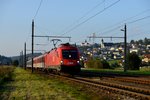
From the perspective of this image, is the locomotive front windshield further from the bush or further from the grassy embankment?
the bush

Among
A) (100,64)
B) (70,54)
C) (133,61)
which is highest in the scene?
(70,54)

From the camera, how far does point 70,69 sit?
39.3 metres

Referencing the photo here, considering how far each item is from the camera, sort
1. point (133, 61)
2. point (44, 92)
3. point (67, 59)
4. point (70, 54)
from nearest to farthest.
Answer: point (44, 92) < point (67, 59) < point (70, 54) < point (133, 61)

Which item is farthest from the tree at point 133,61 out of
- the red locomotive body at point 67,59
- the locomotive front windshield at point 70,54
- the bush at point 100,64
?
the locomotive front windshield at point 70,54

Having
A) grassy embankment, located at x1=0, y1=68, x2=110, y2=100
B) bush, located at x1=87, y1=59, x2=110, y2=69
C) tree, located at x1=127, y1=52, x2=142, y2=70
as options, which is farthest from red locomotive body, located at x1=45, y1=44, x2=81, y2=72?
bush, located at x1=87, y1=59, x2=110, y2=69

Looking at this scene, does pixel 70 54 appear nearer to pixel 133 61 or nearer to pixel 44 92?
pixel 44 92

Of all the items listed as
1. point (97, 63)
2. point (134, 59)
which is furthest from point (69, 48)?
point (97, 63)

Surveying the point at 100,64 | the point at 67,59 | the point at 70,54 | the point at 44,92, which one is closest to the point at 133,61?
the point at 100,64

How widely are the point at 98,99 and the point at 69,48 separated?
A: 1004 inches

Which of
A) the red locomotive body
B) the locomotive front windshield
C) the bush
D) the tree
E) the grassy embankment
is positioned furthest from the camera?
the bush

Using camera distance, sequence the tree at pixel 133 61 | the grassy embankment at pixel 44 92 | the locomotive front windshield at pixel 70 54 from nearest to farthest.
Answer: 1. the grassy embankment at pixel 44 92
2. the locomotive front windshield at pixel 70 54
3. the tree at pixel 133 61

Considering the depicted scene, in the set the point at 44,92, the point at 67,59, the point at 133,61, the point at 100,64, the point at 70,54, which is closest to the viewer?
the point at 44,92

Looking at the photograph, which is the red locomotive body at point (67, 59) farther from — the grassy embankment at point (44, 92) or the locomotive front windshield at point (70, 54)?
the grassy embankment at point (44, 92)

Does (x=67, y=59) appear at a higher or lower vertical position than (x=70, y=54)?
lower
